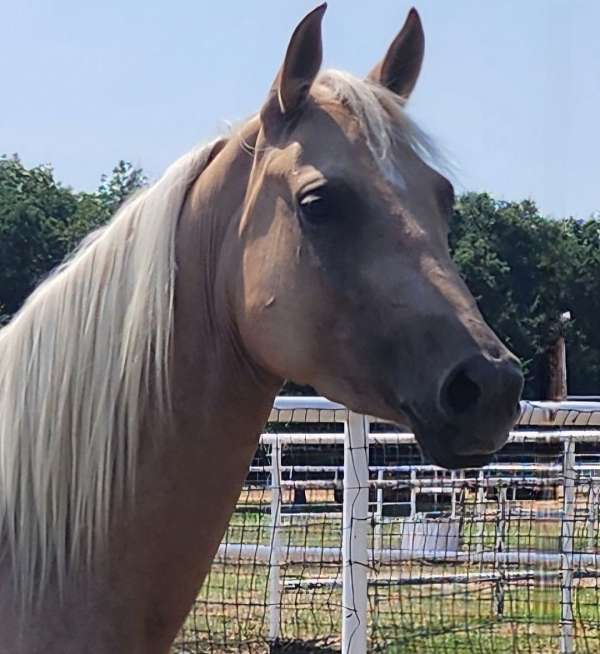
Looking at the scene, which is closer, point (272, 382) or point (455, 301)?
point (455, 301)

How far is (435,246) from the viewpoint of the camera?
2.18 metres

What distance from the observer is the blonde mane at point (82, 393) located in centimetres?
221

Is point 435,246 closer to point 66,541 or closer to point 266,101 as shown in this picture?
point 266,101

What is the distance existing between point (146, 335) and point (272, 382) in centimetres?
30

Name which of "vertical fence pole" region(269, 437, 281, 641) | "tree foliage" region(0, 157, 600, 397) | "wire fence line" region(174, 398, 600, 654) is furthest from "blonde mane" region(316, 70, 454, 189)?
"tree foliage" region(0, 157, 600, 397)

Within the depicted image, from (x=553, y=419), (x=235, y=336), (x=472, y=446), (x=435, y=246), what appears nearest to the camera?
(x=472, y=446)

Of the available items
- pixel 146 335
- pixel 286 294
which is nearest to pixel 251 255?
pixel 286 294

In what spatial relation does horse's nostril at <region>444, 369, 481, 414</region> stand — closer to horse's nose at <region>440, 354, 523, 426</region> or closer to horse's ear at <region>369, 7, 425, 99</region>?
horse's nose at <region>440, 354, 523, 426</region>

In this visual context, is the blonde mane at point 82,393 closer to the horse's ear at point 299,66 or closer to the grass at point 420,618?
the horse's ear at point 299,66

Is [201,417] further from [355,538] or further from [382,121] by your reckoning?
[355,538]

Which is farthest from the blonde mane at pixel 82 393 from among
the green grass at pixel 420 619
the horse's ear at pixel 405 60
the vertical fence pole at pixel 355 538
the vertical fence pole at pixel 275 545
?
the green grass at pixel 420 619

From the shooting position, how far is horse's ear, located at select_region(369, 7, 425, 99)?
262cm

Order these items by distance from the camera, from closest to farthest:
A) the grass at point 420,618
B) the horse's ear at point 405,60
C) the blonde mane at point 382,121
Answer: the blonde mane at point 382,121 < the horse's ear at point 405,60 < the grass at point 420,618

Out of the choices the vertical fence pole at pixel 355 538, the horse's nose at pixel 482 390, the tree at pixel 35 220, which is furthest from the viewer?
the tree at pixel 35 220
